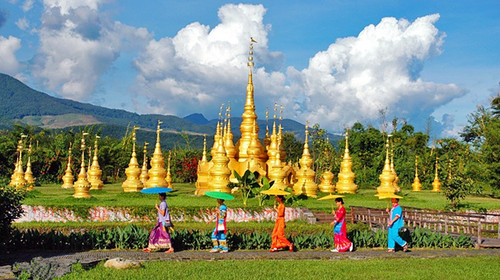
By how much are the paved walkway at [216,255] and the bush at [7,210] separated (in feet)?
1.89

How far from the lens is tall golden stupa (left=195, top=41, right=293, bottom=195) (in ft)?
109

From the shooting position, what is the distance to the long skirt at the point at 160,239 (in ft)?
51.6

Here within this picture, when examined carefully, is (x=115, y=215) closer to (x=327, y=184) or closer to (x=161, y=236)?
(x=161, y=236)

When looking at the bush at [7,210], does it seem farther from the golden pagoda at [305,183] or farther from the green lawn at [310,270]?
the golden pagoda at [305,183]

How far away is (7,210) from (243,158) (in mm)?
23565

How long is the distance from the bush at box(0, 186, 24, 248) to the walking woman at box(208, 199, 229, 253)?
531 cm

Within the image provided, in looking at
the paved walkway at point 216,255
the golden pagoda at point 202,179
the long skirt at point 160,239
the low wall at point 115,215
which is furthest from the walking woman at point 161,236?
the golden pagoda at point 202,179

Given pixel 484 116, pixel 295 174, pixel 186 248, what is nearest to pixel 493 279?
pixel 186 248

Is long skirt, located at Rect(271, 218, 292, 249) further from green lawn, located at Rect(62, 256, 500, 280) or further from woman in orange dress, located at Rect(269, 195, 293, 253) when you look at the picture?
green lawn, located at Rect(62, 256, 500, 280)

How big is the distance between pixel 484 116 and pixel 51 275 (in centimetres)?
5290

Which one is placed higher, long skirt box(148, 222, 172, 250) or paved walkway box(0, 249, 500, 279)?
long skirt box(148, 222, 172, 250)

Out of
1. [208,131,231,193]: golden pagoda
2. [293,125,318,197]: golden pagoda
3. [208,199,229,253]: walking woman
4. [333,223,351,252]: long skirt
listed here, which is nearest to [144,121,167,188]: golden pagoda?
[208,131,231,193]: golden pagoda

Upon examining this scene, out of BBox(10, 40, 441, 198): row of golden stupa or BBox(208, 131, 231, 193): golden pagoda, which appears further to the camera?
BBox(10, 40, 441, 198): row of golden stupa

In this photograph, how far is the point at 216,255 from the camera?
15.3 meters
